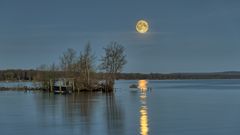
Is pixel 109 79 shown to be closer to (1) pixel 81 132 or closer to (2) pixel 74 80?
(2) pixel 74 80

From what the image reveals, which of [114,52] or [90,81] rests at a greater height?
[114,52]

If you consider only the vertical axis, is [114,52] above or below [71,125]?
above

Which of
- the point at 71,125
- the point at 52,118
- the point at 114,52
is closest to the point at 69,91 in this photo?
the point at 114,52

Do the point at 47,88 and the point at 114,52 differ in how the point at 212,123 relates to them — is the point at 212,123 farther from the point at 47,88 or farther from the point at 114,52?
the point at 47,88

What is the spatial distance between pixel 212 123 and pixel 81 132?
8967mm

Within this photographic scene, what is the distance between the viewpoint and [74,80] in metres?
85.9

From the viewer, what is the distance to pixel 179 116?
34.1m

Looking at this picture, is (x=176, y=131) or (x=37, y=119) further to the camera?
(x=37, y=119)

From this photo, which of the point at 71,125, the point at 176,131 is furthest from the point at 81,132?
the point at 176,131

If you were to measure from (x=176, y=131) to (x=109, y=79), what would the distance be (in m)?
56.8

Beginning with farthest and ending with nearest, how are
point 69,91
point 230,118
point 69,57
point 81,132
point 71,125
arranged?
point 69,57, point 69,91, point 230,118, point 71,125, point 81,132

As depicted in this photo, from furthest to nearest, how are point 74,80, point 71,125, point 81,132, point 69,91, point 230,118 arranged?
point 74,80 < point 69,91 < point 230,118 < point 71,125 < point 81,132

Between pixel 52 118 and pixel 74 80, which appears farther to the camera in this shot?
pixel 74 80

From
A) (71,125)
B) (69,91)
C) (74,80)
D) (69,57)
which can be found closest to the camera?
(71,125)
